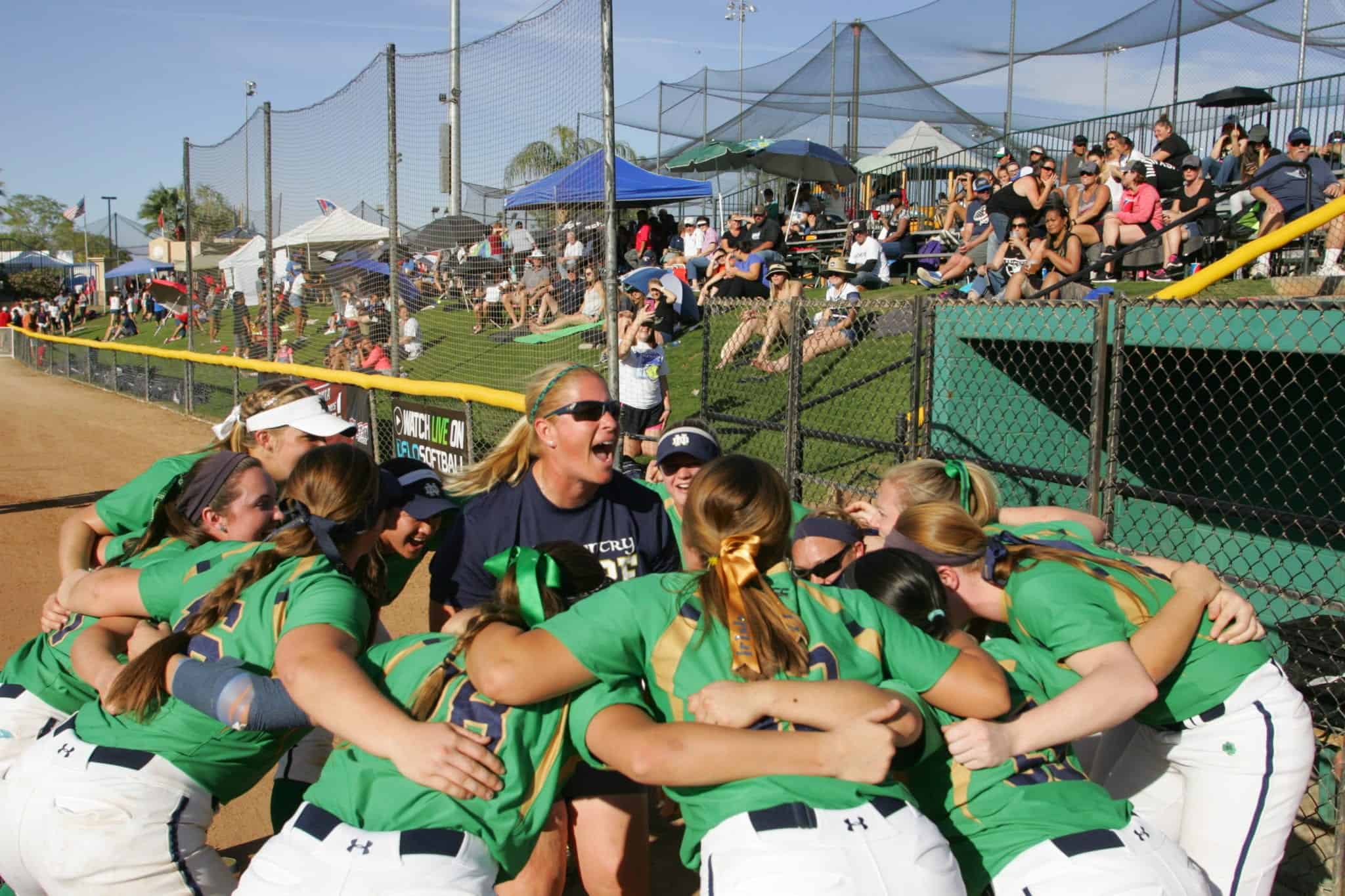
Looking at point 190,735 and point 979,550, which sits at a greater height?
point 979,550

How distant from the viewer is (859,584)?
8.94 feet

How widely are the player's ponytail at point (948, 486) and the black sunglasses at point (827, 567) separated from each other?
0.26 metres

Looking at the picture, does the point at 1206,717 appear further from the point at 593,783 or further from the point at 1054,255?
the point at 1054,255

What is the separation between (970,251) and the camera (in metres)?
13.7

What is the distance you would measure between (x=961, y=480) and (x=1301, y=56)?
782 inches

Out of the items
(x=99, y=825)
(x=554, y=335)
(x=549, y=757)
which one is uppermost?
(x=554, y=335)

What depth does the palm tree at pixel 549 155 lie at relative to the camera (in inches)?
291

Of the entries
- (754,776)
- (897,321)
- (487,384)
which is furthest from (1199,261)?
(754,776)

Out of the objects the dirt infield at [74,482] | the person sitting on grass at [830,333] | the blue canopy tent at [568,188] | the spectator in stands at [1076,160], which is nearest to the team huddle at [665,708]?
the dirt infield at [74,482]

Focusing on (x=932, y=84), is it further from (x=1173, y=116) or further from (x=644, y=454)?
(x=644, y=454)

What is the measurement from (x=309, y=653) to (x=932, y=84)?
85.1ft

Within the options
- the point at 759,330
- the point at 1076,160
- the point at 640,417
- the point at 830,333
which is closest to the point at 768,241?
the point at 1076,160

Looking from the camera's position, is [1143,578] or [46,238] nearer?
[1143,578]

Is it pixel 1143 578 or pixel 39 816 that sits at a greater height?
pixel 1143 578
